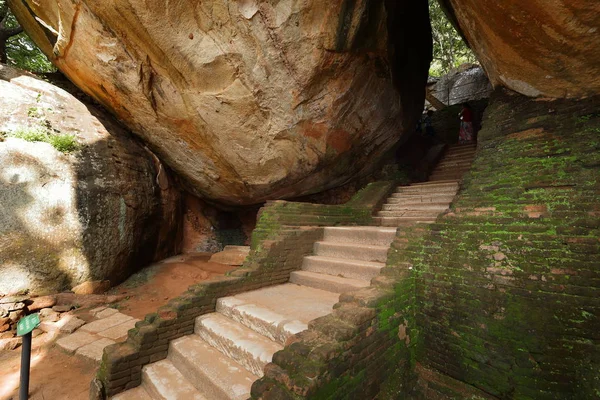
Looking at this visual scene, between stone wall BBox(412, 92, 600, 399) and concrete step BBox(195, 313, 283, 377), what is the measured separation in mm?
1575

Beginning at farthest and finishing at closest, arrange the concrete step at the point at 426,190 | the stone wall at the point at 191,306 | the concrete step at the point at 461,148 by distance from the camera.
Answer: the concrete step at the point at 461,148
the concrete step at the point at 426,190
the stone wall at the point at 191,306

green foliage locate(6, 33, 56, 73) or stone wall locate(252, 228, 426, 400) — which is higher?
green foliage locate(6, 33, 56, 73)

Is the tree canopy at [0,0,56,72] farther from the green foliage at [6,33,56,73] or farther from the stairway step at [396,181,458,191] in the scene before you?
the stairway step at [396,181,458,191]

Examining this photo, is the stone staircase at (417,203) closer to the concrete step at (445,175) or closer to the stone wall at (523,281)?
the stone wall at (523,281)

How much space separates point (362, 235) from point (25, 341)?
4264mm

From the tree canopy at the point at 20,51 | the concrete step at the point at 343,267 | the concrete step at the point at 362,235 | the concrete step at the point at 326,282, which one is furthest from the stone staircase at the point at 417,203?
the tree canopy at the point at 20,51

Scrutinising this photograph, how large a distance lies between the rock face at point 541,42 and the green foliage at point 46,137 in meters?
7.69

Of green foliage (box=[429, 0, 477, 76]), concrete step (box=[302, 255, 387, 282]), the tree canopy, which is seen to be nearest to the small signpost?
concrete step (box=[302, 255, 387, 282])

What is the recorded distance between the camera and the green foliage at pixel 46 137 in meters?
5.53

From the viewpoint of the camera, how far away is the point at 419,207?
225 inches

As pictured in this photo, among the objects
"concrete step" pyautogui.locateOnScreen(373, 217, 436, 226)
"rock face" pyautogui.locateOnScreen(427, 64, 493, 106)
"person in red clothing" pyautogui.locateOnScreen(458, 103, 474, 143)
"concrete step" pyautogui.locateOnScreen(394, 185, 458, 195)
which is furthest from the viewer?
"rock face" pyautogui.locateOnScreen(427, 64, 493, 106)

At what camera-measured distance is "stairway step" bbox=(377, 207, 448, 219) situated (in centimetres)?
529

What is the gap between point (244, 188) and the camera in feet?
26.2

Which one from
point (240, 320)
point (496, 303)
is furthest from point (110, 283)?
point (496, 303)
